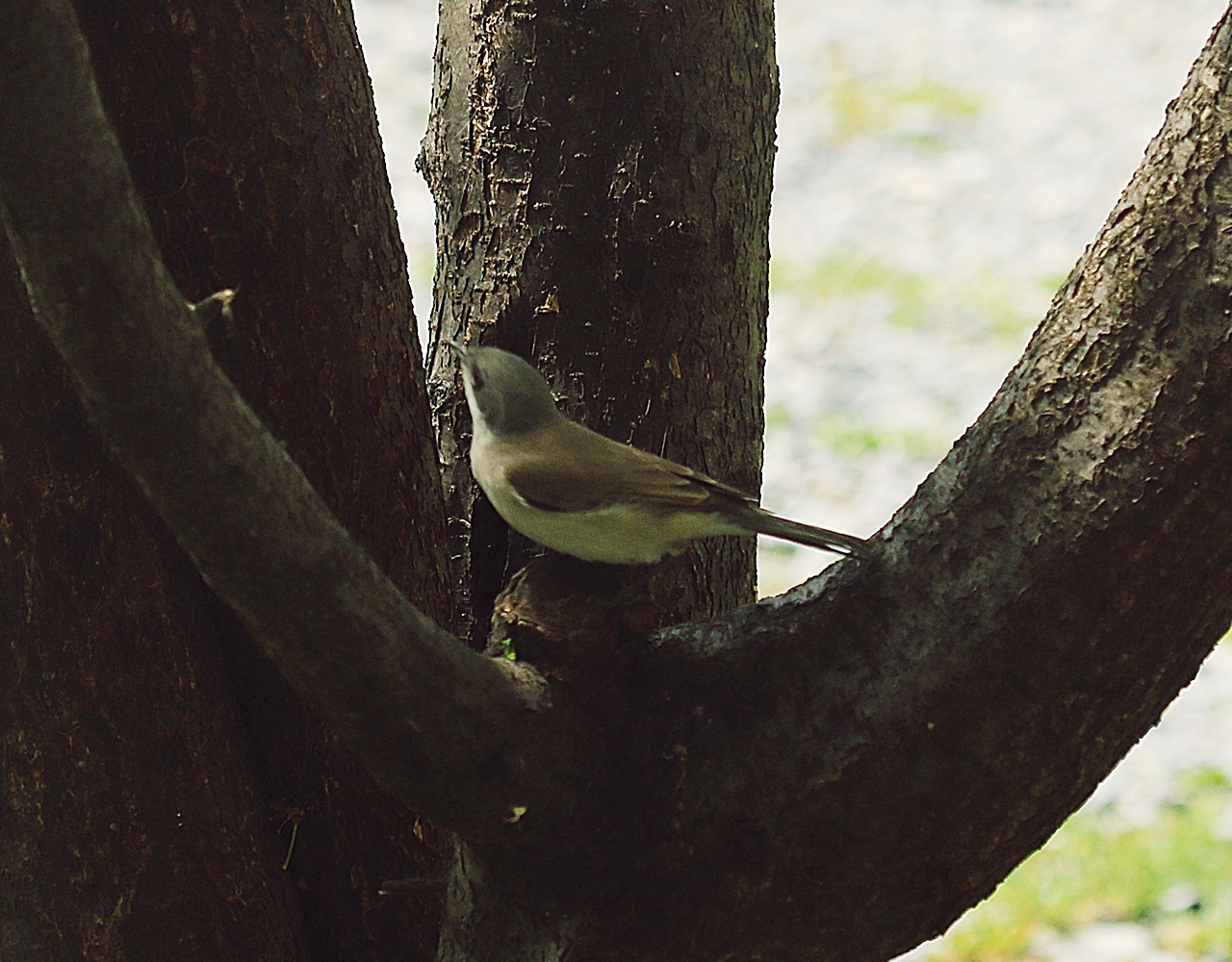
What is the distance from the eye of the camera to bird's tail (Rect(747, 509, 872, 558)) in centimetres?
192

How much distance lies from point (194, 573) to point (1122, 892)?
298 centimetres

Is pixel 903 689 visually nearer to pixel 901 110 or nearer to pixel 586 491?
pixel 586 491

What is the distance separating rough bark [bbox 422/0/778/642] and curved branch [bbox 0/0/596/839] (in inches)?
26.8

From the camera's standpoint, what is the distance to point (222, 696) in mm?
1986

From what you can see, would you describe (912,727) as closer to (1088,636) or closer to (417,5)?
(1088,636)

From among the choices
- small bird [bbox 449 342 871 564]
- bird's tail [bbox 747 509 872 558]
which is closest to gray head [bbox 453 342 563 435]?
small bird [bbox 449 342 871 564]

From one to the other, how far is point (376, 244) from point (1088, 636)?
1.09m

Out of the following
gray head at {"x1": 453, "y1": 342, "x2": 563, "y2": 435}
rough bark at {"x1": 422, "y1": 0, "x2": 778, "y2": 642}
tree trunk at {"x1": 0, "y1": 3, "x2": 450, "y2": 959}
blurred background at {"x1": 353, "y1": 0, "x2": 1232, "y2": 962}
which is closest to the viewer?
tree trunk at {"x1": 0, "y1": 3, "x2": 450, "y2": 959}

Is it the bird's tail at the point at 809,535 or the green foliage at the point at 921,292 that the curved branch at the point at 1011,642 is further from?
the green foliage at the point at 921,292

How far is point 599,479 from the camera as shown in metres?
2.13

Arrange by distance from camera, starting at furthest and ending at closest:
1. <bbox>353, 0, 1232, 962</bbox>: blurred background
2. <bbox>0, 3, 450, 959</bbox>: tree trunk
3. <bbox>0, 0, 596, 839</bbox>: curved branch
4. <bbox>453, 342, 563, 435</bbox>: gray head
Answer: <bbox>353, 0, 1232, 962</bbox>: blurred background → <bbox>453, 342, 563, 435</bbox>: gray head → <bbox>0, 3, 450, 959</bbox>: tree trunk → <bbox>0, 0, 596, 839</bbox>: curved branch

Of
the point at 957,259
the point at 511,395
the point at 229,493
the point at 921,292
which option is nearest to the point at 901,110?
the point at 957,259

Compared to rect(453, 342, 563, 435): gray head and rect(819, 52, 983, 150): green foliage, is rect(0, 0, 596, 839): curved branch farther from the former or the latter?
rect(819, 52, 983, 150): green foliage

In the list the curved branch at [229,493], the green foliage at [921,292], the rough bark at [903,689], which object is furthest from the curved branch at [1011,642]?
the green foliage at [921,292]
